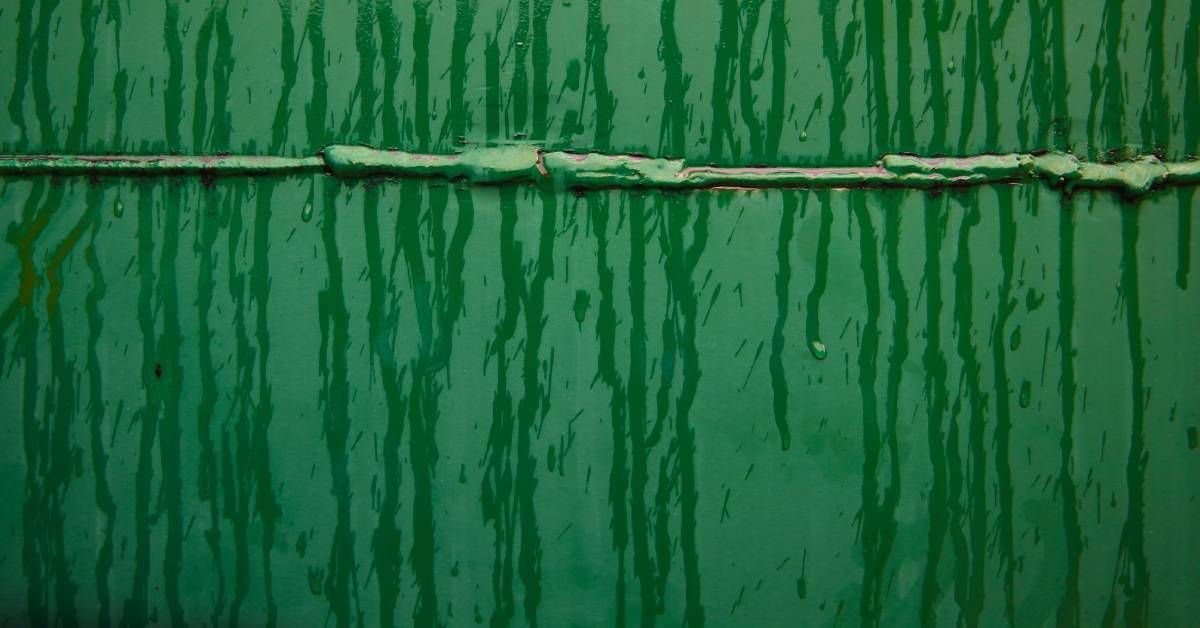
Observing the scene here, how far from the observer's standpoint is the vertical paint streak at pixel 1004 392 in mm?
765

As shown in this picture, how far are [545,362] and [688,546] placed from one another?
25 cm

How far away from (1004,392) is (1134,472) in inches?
6.8

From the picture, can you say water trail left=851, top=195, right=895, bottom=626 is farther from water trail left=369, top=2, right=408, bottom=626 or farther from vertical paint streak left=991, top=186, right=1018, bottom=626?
water trail left=369, top=2, right=408, bottom=626

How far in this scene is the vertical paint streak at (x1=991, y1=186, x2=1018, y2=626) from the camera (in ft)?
2.51

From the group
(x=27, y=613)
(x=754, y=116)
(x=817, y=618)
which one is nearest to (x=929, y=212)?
(x=754, y=116)

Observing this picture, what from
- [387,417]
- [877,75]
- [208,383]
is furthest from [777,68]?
[208,383]

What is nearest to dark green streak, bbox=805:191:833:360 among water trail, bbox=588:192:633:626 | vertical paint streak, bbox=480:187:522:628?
water trail, bbox=588:192:633:626

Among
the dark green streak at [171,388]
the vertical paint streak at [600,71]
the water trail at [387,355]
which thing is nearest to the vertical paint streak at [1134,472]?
the vertical paint streak at [600,71]

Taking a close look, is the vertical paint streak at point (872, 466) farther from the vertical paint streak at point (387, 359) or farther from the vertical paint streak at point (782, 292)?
the vertical paint streak at point (387, 359)

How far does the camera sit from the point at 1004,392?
0.77 m

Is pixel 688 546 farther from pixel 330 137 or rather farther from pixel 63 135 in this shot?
pixel 63 135

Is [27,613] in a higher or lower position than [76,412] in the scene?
lower

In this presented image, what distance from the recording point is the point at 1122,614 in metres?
0.78

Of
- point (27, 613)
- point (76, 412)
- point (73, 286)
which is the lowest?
point (27, 613)
